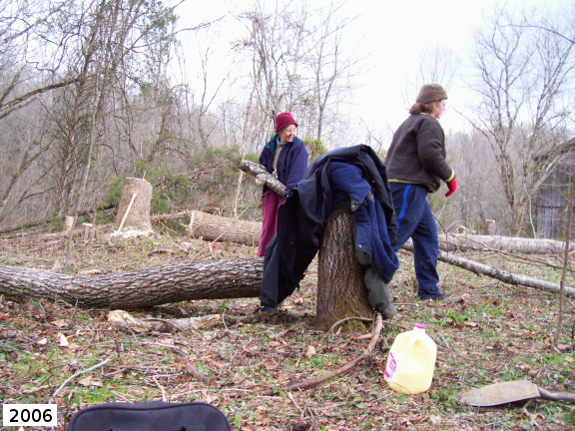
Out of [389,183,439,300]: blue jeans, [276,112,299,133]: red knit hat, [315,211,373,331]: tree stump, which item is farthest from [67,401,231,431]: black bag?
[276,112,299,133]: red knit hat

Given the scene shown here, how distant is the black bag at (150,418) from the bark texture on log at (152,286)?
6.61 ft

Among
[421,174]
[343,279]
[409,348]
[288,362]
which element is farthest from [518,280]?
[288,362]

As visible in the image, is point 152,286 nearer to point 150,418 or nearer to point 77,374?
point 77,374

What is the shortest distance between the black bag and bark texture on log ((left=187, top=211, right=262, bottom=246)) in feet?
22.2

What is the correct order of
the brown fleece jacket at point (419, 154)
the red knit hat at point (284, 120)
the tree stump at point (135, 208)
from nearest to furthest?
the brown fleece jacket at point (419, 154) → the red knit hat at point (284, 120) → the tree stump at point (135, 208)

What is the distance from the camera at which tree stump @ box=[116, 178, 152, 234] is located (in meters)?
8.64

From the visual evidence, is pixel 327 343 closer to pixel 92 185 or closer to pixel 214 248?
pixel 214 248

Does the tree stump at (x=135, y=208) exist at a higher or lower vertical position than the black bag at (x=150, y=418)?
higher

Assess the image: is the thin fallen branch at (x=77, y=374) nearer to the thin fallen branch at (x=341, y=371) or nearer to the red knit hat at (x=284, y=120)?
the thin fallen branch at (x=341, y=371)

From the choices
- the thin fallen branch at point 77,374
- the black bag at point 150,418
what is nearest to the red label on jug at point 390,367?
the black bag at point 150,418

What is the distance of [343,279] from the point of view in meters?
3.28

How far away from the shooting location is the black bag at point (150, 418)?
1.79 m

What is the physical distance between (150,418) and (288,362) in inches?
47.5

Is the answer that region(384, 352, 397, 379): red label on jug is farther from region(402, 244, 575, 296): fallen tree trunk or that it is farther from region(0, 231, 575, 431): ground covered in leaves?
region(402, 244, 575, 296): fallen tree trunk
